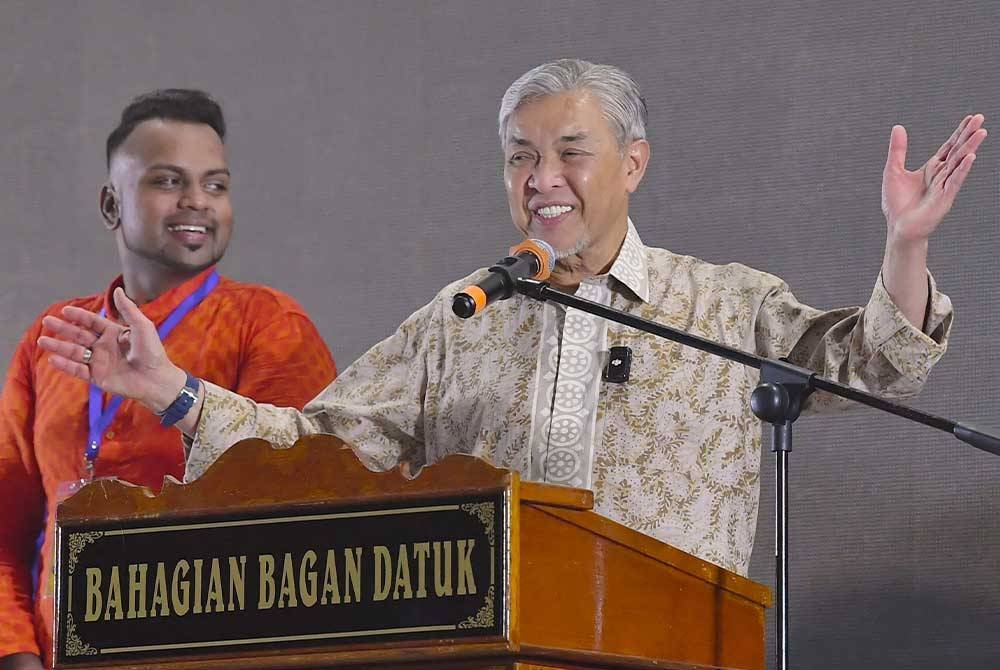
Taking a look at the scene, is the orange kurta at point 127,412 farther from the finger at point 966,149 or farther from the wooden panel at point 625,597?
the finger at point 966,149

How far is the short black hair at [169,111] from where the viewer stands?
358 cm

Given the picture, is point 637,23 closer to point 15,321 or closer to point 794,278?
point 794,278

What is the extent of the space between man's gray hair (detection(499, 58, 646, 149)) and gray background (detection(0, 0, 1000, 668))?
524 mm

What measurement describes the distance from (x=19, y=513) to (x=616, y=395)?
147 cm

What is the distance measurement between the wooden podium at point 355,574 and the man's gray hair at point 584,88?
958 mm

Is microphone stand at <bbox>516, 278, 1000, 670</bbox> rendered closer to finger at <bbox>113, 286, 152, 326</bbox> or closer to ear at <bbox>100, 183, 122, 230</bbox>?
finger at <bbox>113, 286, 152, 326</bbox>

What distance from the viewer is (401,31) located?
3553 millimetres

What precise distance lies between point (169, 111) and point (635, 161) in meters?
1.32

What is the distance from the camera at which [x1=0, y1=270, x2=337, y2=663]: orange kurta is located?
10.5 ft

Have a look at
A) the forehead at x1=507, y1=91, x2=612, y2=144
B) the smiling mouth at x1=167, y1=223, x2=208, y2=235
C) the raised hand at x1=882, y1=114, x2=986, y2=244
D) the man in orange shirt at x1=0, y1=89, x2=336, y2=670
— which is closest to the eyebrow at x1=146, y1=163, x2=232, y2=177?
the man in orange shirt at x1=0, y1=89, x2=336, y2=670

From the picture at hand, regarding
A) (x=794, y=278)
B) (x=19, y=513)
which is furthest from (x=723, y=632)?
(x=19, y=513)

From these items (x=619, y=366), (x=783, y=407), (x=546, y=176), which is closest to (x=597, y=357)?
(x=619, y=366)

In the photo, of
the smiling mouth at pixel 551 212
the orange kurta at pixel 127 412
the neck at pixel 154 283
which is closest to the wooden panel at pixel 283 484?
the smiling mouth at pixel 551 212

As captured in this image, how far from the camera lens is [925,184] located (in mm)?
2176
